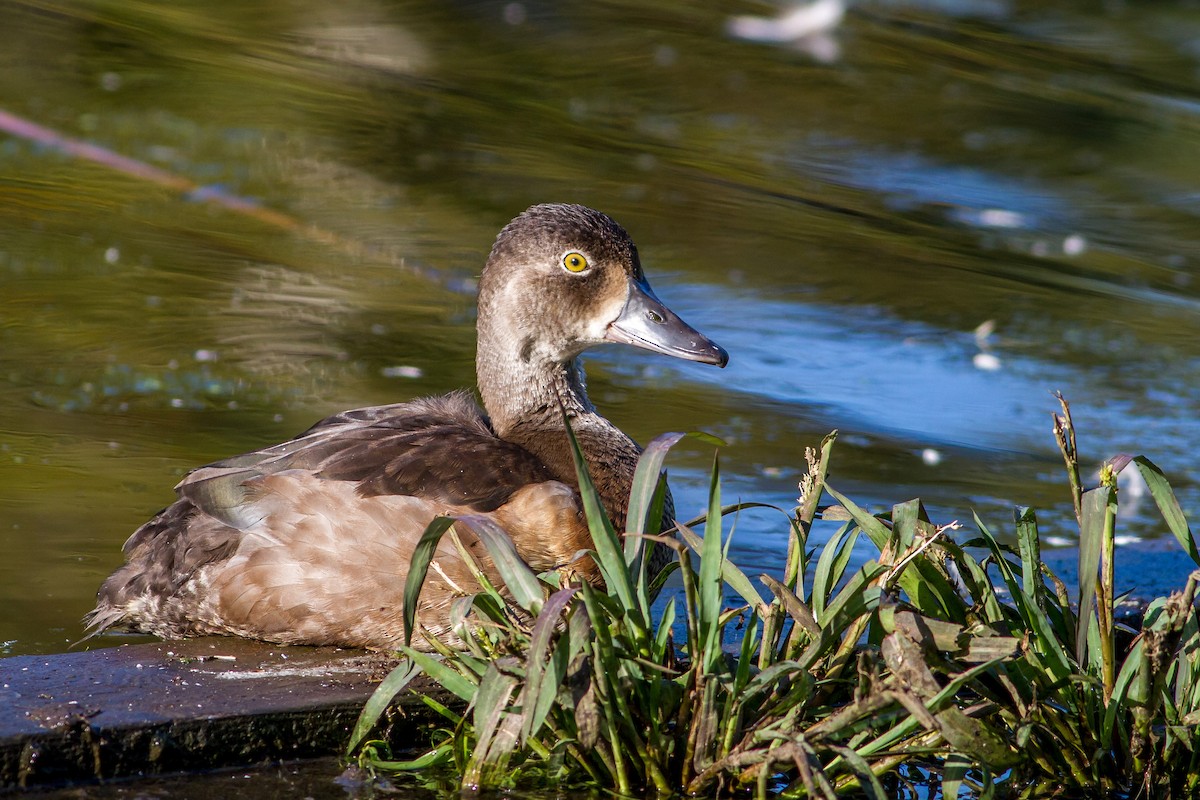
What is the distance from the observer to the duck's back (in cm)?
401

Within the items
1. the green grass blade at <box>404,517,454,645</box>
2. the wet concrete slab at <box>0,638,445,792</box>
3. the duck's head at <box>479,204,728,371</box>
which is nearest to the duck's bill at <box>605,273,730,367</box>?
the duck's head at <box>479,204,728,371</box>

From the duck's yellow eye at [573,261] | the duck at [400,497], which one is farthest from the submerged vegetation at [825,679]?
the duck's yellow eye at [573,261]

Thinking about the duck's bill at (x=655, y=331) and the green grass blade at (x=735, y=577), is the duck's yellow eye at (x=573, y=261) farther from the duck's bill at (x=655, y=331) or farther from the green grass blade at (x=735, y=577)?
the green grass blade at (x=735, y=577)

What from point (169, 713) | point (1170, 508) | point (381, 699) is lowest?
point (169, 713)

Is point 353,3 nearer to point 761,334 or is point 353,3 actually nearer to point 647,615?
point 761,334

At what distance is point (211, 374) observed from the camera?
6738 mm

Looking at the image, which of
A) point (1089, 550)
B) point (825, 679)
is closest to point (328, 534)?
point (825, 679)

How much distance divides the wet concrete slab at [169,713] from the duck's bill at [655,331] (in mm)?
1474

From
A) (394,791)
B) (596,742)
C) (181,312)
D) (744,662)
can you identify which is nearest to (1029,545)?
(744,662)

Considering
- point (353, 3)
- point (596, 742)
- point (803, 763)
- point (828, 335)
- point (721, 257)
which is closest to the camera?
point (803, 763)

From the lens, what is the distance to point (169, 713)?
344 cm

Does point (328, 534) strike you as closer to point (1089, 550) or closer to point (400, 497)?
point (400, 497)

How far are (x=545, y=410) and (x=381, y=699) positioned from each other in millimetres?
1698

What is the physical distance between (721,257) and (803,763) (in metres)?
6.30
